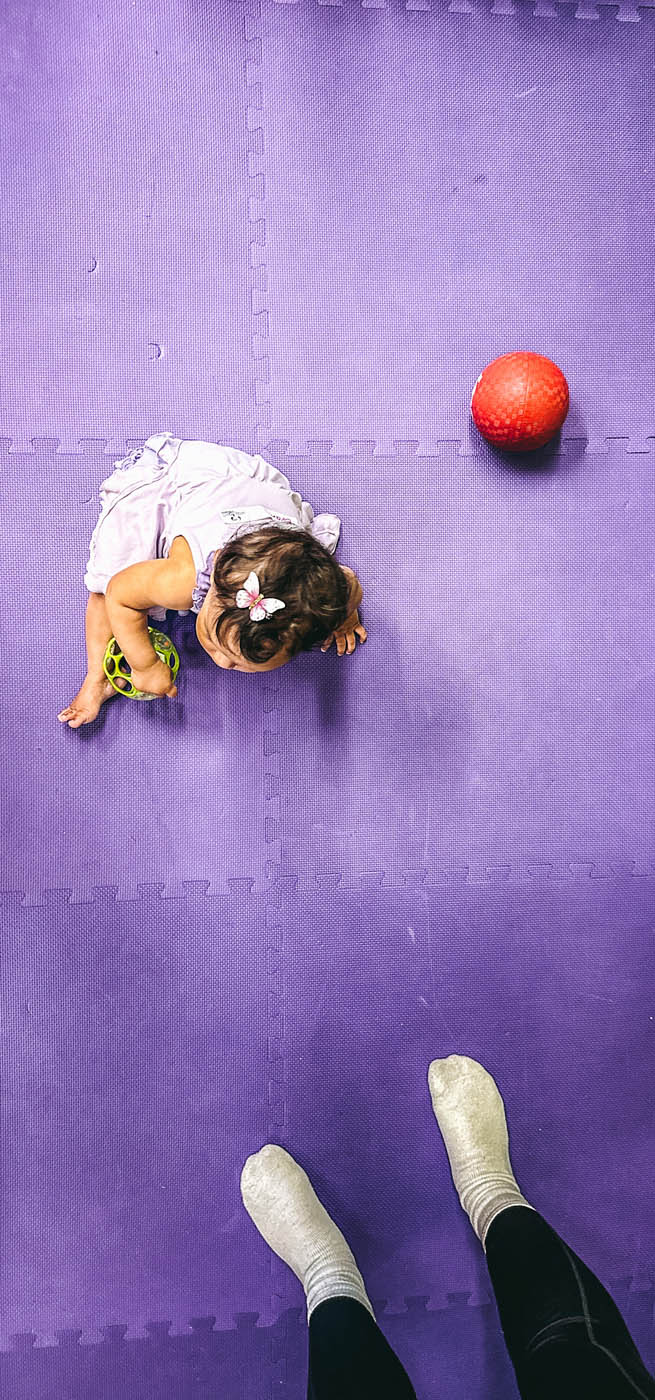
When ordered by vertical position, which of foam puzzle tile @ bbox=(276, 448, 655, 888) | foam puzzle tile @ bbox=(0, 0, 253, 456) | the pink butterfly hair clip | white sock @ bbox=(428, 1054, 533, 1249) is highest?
foam puzzle tile @ bbox=(0, 0, 253, 456)

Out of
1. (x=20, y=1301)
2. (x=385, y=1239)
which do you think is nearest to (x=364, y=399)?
(x=385, y=1239)

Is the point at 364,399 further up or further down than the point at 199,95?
further down

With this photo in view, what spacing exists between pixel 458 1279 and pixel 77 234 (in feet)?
5.50

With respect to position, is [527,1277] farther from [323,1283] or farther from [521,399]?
[521,399]

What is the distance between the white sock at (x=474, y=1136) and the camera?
1319mm

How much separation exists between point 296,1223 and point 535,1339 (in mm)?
390

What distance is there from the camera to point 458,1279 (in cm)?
139

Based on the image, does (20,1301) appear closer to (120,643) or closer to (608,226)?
(120,643)

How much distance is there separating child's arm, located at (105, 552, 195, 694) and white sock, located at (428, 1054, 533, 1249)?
724 millimetres

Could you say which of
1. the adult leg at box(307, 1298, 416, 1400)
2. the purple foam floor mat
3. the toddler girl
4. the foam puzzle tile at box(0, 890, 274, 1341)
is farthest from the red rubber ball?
the adult leg at box(307, 1298, 416, 1400)

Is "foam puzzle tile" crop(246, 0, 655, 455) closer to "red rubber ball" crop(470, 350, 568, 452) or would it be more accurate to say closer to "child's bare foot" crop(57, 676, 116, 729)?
"red rubber ball" crop(470, 350, 568, 452)

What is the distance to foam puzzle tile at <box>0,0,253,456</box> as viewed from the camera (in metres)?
1.40

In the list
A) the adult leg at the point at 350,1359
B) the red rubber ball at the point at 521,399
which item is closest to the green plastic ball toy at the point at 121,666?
the red rubber ball at the point at 521,399

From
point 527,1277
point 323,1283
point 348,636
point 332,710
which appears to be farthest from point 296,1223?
point 348,636
